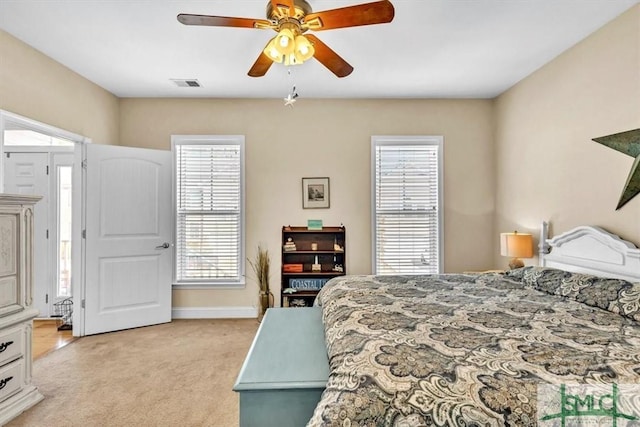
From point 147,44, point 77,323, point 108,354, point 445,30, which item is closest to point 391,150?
point 445,30

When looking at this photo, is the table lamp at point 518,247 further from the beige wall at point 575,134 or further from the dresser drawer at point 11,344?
the dresser drawer at point 11,344

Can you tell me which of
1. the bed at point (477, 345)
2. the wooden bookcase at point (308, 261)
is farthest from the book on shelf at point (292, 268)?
A: the bed at point (477, 345)

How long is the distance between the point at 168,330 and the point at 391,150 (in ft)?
11.0

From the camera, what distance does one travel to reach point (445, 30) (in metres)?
2.56

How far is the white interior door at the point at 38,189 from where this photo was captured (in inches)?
157

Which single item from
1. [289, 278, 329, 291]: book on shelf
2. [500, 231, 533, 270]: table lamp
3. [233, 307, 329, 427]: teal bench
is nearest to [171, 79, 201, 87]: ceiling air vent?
[289, 278, 329, 291]: book on shelf

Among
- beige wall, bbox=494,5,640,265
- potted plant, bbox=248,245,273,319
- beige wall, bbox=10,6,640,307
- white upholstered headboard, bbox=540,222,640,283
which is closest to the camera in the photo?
white upholstered headboard, bbox=540,222,640,283

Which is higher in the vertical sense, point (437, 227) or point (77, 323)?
point (437, 227)

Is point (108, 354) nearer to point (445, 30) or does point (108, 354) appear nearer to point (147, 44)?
point (147, 44)

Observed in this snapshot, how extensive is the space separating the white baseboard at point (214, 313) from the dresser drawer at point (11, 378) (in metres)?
1.82

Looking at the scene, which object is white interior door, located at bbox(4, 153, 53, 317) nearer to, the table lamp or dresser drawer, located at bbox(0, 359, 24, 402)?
dresser drawer, located at bbox(0, 359, 24, 402)

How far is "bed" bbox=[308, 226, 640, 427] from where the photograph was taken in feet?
3.43

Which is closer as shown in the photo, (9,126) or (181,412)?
(181,412)

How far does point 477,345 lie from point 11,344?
2808 millimetres
